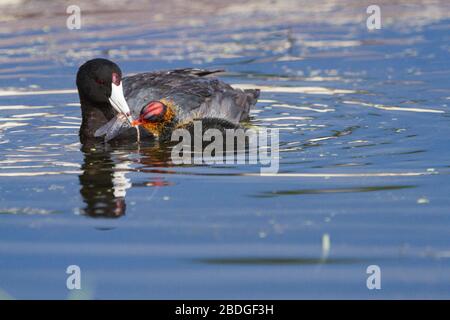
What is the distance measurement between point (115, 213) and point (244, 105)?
13.6 feet

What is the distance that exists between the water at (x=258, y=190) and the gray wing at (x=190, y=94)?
28 cm

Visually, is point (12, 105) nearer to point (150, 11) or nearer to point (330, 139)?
point (330, 139)

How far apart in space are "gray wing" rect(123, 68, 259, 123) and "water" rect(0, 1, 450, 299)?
28cm

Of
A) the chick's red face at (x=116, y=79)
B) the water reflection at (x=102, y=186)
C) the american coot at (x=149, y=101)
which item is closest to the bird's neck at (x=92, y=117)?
the american coot at (x=149, y=101)

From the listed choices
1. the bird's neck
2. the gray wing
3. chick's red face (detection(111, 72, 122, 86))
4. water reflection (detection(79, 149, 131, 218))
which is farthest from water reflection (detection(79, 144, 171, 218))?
the gray wing

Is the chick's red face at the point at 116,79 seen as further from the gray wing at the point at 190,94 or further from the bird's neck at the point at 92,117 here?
the gray wing at the point at 190,94

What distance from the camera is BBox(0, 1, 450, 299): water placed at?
534 cm

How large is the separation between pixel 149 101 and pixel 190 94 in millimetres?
429

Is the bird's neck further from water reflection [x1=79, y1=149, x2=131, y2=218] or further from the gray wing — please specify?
water reflection [x1=79, y1=149, x2=131, y2=218]

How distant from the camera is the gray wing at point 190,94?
9.99 meters

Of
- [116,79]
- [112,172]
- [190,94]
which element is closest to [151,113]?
[116,79]
